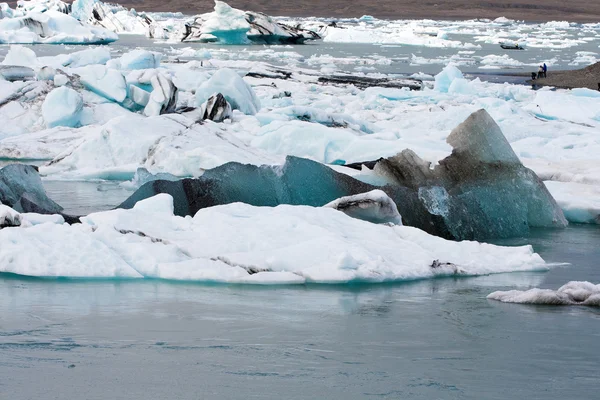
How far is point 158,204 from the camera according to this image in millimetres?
6121

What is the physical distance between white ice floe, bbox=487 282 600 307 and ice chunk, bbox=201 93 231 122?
7.60 meters

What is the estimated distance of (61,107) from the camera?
11797mm

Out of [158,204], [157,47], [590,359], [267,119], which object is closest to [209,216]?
[158,204]

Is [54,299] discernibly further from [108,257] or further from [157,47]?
[157,47]

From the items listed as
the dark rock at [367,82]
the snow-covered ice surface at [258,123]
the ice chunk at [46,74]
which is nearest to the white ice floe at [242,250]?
the snow-covered ice surface at [258,123]

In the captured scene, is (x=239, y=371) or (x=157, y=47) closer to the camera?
(x=239, y=371)

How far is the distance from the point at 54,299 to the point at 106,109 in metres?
8.14

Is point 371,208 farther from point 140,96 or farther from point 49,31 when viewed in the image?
point 49,31

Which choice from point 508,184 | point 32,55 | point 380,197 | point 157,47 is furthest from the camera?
point 157,47

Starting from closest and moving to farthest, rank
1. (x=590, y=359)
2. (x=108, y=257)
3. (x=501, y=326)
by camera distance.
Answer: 1. (x=590, y=359)
2. (x=501, y=326)
3. (x=108, y=257)

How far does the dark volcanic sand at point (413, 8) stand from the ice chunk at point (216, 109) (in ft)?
169

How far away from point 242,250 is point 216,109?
7.07 meters

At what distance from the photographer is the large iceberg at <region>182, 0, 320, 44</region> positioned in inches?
1309

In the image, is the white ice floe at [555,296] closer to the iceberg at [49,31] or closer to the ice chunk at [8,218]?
the ice chunk at [8,218]
